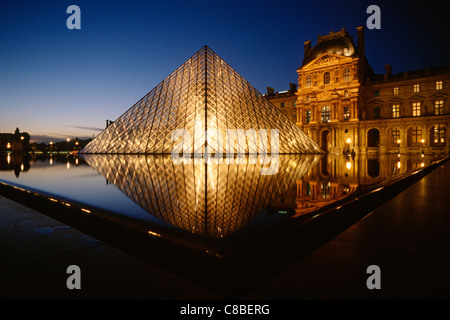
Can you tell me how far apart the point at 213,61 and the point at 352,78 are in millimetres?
23324

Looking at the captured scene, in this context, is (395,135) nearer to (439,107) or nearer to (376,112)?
(376,112)

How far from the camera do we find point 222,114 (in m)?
17.5

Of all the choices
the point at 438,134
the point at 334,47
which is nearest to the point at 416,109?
the point at 438,134

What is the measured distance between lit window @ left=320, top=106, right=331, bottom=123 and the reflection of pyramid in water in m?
16.3

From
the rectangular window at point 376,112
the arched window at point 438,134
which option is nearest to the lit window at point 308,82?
the rectangular window at point 376,112

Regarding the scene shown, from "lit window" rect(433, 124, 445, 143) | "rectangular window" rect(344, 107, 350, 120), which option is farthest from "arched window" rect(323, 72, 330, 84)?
"lit window" rect(433, 124, 445, 143)

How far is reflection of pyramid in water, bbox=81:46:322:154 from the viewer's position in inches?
691

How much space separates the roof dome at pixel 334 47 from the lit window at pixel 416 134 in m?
13.1

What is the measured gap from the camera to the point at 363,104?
34.7 metres

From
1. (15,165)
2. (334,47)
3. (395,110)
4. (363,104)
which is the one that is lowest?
(15,165)

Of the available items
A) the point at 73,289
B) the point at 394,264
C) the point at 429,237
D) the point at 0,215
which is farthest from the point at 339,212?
the point at 0,215

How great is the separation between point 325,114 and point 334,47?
31.4ft

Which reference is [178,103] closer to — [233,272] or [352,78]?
[233,272]

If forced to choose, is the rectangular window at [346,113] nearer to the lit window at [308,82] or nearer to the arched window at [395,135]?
the arched window at [395,135]
